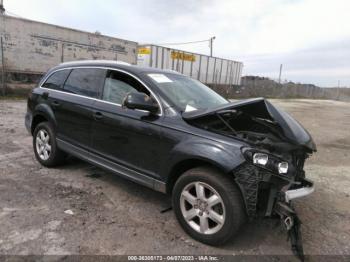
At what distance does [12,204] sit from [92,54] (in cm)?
1743

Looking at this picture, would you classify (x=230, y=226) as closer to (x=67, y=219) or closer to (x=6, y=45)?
(x=67, y=219)

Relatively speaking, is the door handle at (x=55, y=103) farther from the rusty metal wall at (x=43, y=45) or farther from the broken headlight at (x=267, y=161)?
the rusty metal wall at (x=43, y=45)

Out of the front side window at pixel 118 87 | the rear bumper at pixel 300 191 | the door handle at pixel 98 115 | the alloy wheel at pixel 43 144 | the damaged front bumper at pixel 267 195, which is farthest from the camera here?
the alloy wheel at pixel 43 144

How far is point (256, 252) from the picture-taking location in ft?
9.75

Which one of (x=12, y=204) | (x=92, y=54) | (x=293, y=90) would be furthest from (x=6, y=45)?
(x=293, y=90)

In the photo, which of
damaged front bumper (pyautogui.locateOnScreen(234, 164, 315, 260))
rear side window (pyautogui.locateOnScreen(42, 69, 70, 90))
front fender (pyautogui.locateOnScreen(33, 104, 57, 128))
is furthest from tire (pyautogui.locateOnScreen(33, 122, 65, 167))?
damaged front bumper (pyautogui.locateOnScreen(234, 164, 315, 260))

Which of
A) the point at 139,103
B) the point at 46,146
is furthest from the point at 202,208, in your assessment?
the point at 46,146

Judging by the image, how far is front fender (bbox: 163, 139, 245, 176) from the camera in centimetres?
277

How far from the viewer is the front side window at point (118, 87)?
3.77 m

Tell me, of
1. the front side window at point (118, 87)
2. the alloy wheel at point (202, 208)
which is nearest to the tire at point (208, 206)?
the alloy wheel at point (202, 208)

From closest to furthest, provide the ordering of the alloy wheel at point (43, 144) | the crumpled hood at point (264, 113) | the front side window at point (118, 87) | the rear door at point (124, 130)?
the crumpled hood at point (264, 113) → the rear door at point (124, 130) → the front side window at point (118, 87) → the alloy wheel at point (43, 144)

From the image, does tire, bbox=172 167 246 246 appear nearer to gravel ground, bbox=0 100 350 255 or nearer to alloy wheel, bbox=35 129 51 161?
gravel ground, bbox=0 100 350 255

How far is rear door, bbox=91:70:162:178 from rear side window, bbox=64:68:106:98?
0.47 ft

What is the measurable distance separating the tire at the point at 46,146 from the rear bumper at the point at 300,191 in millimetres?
3412
